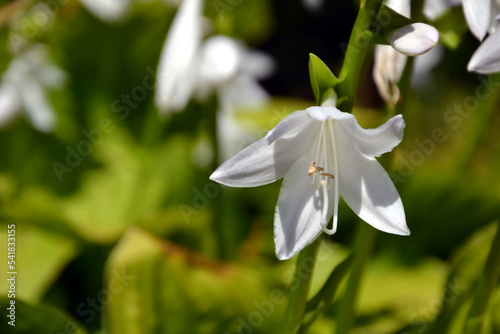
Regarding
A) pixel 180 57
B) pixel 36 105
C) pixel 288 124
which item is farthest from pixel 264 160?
pixel 36 105

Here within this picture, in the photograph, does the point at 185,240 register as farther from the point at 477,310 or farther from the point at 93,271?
the point at 477,310

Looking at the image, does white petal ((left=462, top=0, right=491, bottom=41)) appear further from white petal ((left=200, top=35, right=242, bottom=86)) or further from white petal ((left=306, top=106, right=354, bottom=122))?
white petal ((left=200, top=35, right=242, bottom=86))

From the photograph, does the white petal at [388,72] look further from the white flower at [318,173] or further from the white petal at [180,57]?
the white petal at [180,57]

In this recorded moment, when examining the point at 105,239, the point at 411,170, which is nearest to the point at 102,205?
the point at 105,239

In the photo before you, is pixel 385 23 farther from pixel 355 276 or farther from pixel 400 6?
pixel 355 276

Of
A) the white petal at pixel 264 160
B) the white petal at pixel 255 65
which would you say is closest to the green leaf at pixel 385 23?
the white petal at pixel 264 160
